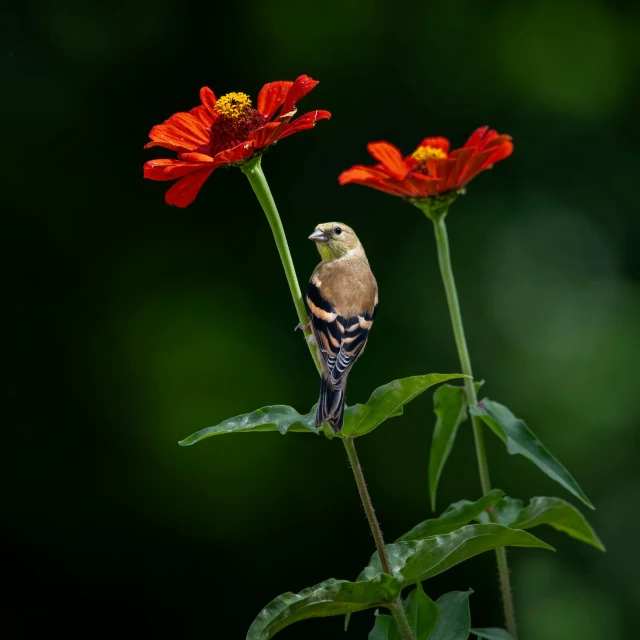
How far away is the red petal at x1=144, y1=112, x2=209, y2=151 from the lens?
776 mm

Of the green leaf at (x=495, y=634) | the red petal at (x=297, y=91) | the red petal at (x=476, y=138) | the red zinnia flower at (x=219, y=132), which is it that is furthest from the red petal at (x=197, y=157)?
the green leaf at (x=495, y=634)

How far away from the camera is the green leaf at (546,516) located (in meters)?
0.85

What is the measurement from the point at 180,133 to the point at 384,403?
0.28m

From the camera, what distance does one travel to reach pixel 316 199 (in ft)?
7.56

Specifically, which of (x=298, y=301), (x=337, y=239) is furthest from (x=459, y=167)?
(x=298, y=301)

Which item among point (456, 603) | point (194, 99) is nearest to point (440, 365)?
point (194, 99)

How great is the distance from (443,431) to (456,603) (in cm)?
19

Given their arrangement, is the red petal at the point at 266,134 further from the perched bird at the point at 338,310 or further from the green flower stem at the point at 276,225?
the perched bird at the point at 338,310

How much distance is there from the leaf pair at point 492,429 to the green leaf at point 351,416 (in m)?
0.15

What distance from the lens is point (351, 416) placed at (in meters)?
0.78

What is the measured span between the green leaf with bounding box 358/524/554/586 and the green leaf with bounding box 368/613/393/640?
3 centimetres

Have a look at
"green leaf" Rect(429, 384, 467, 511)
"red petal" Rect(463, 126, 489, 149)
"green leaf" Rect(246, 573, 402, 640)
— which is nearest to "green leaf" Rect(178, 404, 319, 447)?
"green leaf" Rect(246, 573, 402, 640)

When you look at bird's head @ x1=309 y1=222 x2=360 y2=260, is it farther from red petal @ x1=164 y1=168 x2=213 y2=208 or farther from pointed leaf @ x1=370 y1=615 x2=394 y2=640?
pointed leaf @ x1=370 y1=615 x2=394 y2=640

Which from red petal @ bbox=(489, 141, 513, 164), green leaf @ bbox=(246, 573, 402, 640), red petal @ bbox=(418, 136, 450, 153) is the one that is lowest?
green leaf @ bbox=(246, 573, 402, 640)
